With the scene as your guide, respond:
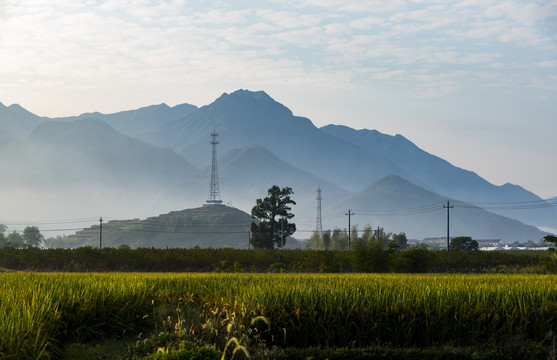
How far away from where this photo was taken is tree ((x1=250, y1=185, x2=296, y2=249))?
328 feet

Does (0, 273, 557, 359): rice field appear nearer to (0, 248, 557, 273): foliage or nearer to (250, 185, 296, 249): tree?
(0, 248, 557, 273): foliage

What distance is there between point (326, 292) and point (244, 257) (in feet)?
136

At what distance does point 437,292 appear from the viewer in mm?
16188

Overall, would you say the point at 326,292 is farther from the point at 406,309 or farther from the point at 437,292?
the point at 437,292

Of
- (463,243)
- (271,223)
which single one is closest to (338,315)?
(271,223)

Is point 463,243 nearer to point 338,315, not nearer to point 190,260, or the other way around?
point 190,260

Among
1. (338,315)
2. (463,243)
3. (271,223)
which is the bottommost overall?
(463,243)

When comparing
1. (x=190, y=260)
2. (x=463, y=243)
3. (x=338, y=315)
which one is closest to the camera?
(x=338, y=315)

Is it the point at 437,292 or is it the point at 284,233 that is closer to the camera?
the point at 437,292

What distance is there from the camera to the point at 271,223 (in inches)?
3976

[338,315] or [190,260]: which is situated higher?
[338,315]

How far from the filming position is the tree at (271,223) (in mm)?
100125

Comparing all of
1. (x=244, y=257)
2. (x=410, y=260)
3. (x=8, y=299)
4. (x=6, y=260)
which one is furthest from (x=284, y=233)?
(x=8, y=299)

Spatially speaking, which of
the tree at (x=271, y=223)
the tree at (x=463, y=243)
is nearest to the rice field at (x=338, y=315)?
the tree at (x=271, y=223)
